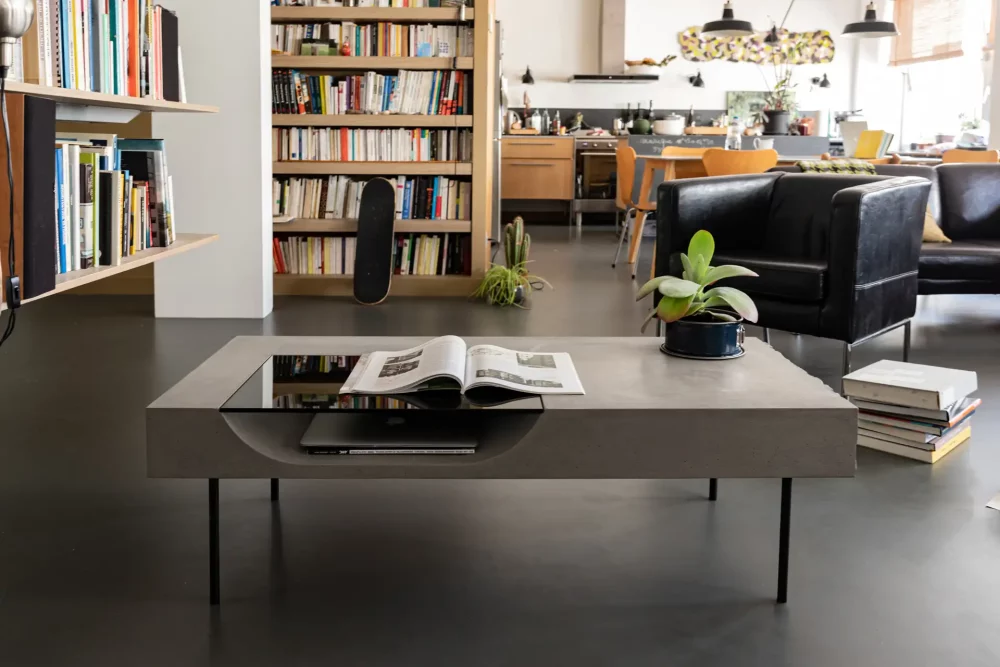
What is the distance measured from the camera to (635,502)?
8.45 ft

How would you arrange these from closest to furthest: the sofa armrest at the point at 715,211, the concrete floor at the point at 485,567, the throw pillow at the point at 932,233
→ the concrete floor at the point at 485,567
the sofa armrest at the point at 715,211
the throw pillow at the point at 932,233

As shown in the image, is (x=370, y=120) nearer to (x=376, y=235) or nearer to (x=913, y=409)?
(x=376, y=235)

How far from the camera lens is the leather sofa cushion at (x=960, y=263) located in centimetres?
455

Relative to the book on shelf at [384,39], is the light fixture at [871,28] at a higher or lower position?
higher

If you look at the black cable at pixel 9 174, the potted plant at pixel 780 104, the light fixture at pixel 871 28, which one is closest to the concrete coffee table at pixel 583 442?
the black cable at pixel 9 174

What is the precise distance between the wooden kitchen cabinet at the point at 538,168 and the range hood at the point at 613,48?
981 mm

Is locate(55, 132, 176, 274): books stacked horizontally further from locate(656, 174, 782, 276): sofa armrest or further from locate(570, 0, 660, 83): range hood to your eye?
locate(570, 0, 660, 83): range hood

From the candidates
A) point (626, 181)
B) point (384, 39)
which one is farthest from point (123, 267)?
point (626, 181)

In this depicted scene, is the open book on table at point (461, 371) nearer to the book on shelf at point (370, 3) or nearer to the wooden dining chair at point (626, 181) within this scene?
the book on shelf at point (370, 3)

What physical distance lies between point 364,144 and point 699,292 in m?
4.09

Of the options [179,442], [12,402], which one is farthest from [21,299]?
[12,402]

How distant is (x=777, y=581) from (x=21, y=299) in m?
1.74

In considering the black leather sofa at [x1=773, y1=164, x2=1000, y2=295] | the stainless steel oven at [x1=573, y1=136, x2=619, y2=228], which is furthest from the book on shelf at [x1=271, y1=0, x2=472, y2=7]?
the stainless steel oven at [x1=573, y1=136, x2=619, y2=228]

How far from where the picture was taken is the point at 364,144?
19.8 feet
